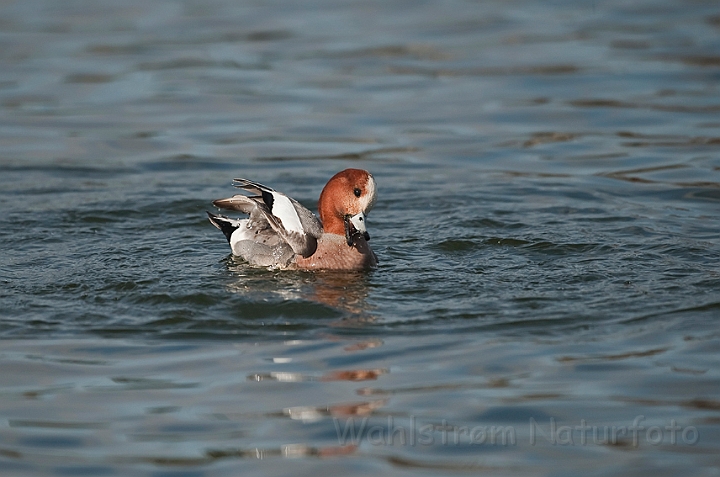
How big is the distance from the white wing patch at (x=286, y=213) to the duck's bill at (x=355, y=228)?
1.18 feet

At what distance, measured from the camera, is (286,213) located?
8164 mm

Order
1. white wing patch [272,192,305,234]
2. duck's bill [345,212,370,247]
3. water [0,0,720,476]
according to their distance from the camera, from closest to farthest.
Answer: water [0,0,720,476]
duck's bill [345,212,370,247]
white wing patch [272,192,305,234]

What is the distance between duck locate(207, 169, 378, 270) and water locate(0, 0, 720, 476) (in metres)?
0.19

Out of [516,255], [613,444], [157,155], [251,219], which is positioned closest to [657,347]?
[613,444]

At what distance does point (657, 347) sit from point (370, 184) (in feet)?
8.39

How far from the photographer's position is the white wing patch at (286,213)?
26.8ft

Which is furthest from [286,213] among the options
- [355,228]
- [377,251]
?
[377,251]

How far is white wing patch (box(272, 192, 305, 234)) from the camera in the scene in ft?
26.8

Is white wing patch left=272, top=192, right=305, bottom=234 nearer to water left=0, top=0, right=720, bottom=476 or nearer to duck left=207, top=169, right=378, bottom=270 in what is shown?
duck left=207, top=169, right=378, bottom=270

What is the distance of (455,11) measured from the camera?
1827cm

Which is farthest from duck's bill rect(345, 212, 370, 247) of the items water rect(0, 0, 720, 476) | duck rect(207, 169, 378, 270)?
water rect(0, 0, 720, 476)

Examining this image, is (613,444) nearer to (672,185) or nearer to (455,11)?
(672,185)

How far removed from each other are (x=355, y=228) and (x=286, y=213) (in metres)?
0.55

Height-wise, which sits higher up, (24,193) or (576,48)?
(576,48)
